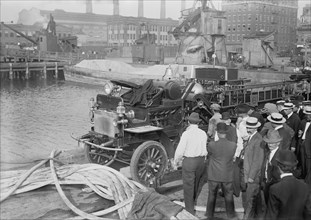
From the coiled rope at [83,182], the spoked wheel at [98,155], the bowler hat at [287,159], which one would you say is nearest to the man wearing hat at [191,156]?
the coiled rope at [83,182]

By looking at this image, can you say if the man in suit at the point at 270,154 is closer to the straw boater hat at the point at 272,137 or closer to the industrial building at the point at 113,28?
the straw boater hat at the point at 272,137

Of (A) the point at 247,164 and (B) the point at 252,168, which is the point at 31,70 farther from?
(B) the point at 252,168

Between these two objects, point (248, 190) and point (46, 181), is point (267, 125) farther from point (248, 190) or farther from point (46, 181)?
point (46, 181)

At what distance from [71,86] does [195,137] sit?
43.8 m

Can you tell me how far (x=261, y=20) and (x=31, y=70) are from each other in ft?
165

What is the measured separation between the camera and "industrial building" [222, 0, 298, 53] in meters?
79.9

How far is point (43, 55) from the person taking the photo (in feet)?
220

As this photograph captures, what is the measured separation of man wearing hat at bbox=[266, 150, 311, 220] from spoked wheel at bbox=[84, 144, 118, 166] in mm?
5121

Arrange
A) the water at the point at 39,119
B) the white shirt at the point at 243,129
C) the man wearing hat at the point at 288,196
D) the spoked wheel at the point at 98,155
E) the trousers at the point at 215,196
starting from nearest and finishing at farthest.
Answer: the man wearing hat at the point at 288,196
the trousers at the point at 215,196
the white shirt at the point at 243,129
the spoked wheel at the point at 98,155
the water at the point at 39,119

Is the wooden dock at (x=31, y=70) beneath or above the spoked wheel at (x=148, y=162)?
above

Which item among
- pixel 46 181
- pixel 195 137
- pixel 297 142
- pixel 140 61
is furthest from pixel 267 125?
pixel 140 61

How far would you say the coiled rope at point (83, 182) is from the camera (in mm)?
6086

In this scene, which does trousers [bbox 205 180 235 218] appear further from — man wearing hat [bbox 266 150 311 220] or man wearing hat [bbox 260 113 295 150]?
man wearing hat [bbox 266 150 311 220]

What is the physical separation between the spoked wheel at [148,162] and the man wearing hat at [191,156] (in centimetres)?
132
